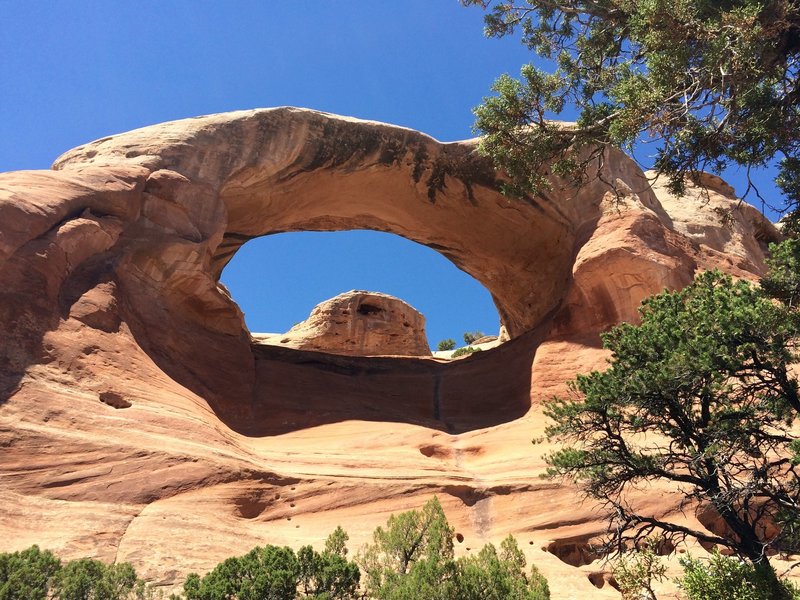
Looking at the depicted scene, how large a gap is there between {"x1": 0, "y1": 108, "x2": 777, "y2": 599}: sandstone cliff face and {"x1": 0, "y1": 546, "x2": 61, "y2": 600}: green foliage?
1155mm

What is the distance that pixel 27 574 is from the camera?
319 inches

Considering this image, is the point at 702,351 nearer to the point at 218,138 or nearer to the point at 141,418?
the point at 141,418

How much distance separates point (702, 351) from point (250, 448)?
30.0 ft

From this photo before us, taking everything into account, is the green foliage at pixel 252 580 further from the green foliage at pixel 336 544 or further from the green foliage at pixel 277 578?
A: the green foliage at pixel 336 544

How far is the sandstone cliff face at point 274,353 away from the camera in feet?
37.6

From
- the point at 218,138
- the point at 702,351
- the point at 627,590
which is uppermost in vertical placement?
the point at 218,138

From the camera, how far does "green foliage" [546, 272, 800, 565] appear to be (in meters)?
9.35

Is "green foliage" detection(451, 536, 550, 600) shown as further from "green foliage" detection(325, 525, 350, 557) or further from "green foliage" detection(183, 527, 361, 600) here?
"green foliage" detection(325, 525, 350, 557)

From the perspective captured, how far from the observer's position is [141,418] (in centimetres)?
1288

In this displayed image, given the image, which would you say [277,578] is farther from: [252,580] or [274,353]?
[274,353]

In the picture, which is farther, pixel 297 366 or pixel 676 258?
pixel 297 366

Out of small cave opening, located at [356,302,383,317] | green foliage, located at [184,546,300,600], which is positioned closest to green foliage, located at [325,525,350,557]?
green foliage, located at [184,546,300,600]

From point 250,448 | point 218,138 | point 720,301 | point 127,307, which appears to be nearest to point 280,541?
point 250,448

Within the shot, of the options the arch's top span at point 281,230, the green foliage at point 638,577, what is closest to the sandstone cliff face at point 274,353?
the arch's top span at point 281,230
